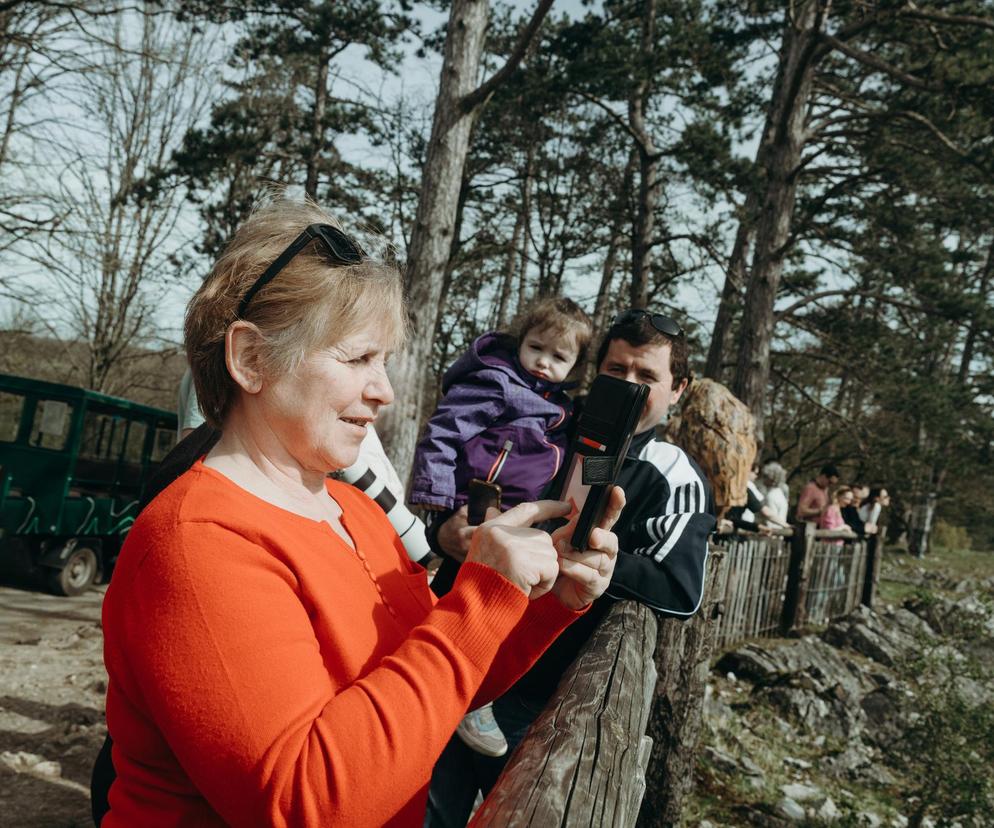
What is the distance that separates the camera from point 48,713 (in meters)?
4.91

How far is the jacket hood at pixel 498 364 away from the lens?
287 cm

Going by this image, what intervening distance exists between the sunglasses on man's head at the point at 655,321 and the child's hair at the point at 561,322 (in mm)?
405

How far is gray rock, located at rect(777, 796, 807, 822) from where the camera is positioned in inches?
171

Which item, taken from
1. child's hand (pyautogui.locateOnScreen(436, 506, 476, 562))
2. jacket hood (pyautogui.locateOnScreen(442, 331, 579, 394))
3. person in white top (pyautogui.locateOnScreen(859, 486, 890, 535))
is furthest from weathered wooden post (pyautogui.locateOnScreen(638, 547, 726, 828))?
person in white top (pyautogui.locateOnScreen(859, 486, 890, 535))

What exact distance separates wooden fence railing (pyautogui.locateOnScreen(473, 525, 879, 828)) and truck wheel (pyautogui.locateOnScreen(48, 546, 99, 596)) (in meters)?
6.86

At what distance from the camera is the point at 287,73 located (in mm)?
15945

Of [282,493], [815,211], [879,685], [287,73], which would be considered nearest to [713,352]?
[815,211]

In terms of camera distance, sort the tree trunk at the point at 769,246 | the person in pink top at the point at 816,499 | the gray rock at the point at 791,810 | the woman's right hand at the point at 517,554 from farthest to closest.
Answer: the person in pink top at the point at 816,499
the tree trunk at the point at 769,246
the gray rock at the point at 791,810
the woman's right hand at the point at 517,554

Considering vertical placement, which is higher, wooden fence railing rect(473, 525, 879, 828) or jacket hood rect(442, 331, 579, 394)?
jacket hood rect(442, 331, 579, 394)

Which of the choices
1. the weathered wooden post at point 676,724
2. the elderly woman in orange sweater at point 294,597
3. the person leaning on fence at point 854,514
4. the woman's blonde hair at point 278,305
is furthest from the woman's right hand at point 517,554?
the person leaning on fence at point 854,514

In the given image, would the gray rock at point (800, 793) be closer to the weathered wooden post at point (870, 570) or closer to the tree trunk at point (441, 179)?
the tree trunk at point (441, 179)

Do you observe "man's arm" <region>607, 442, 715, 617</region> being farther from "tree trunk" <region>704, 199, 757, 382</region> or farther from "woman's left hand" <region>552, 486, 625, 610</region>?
"tree trunk" <region>704, 199, 757, 382</region>

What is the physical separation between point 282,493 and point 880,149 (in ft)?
38.4

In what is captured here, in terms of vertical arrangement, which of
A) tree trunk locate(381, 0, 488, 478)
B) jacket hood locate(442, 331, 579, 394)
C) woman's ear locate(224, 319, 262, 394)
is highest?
tree trunk locate(381, 0, 488, 478)
